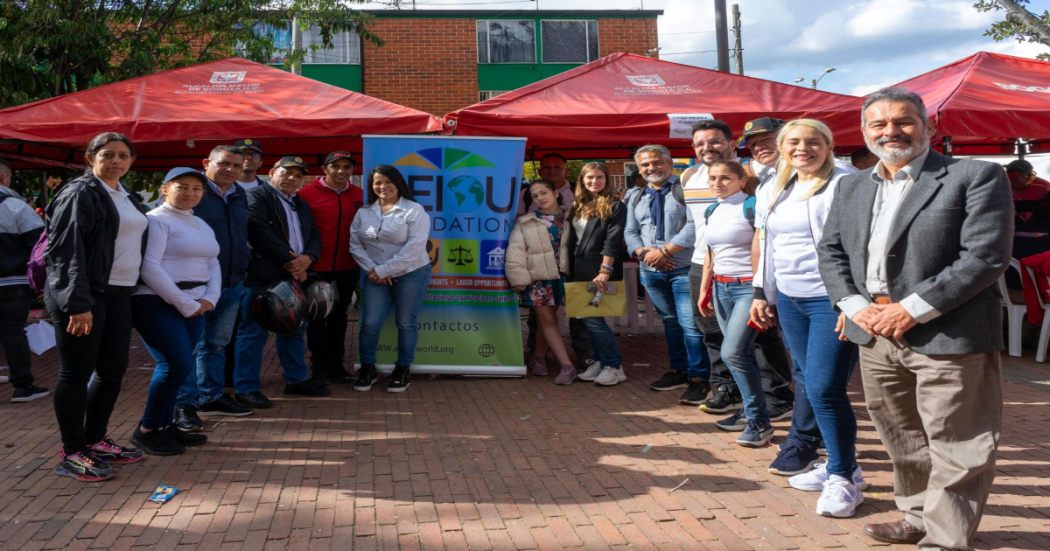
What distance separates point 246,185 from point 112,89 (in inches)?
73.2

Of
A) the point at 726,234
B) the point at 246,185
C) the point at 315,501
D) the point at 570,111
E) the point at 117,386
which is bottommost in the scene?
the point at 315,501

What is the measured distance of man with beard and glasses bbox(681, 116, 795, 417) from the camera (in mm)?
5211

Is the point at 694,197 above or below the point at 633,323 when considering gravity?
above

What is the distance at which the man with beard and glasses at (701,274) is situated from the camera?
521 centimetres

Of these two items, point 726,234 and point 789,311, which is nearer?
point 789,311

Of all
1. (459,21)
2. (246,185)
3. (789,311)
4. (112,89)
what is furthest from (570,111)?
(459,21)

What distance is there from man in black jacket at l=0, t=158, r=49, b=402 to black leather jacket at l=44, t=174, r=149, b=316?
2561 millimetres

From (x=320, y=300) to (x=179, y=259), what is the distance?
141 cm

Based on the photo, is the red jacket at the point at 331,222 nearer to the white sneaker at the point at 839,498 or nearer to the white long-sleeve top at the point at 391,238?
the white long-sleeve top at the point at 391,238

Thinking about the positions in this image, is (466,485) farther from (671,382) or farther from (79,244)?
(671,382)

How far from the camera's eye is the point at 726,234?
487cm

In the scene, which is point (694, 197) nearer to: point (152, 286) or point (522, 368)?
point (522, 368)

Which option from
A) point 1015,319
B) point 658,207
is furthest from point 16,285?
point 1015,319

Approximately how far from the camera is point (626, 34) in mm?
26953
